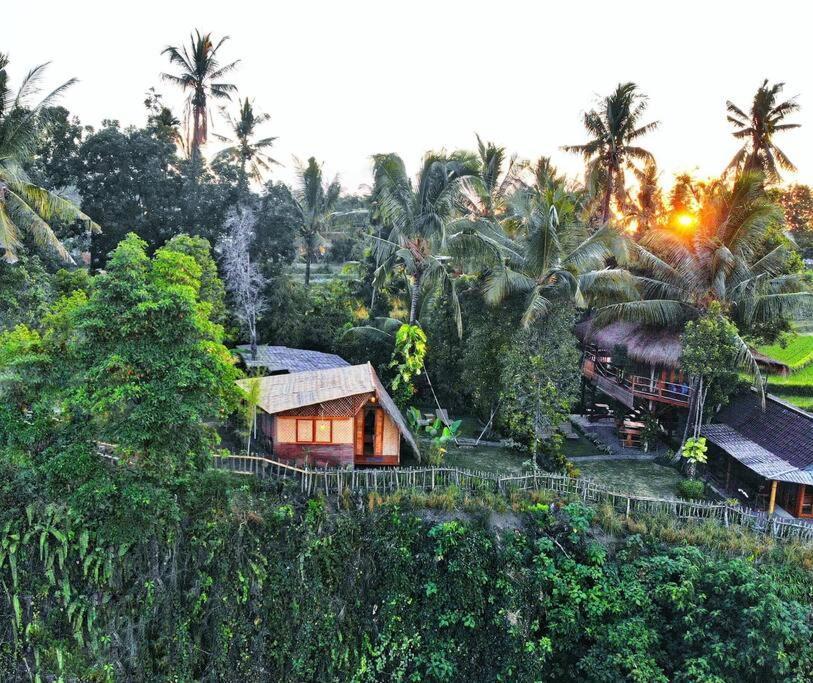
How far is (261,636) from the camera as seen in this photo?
12070 millimetres

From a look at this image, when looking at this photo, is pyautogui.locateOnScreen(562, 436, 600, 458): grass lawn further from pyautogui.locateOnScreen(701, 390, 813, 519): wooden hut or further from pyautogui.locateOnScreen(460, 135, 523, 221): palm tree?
pyautogui.locateOnScreen(460, 135, 523, 221): palm tree

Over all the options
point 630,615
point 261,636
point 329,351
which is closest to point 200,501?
point 261,636

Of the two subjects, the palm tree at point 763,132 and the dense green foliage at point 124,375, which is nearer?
the dense green foliage at point 124,375

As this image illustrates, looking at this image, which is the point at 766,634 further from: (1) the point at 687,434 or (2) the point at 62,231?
(2) the point at 62,231

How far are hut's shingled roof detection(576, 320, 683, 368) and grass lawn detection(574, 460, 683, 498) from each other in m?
3.74

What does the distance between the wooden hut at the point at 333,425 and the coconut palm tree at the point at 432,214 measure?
5.61 m

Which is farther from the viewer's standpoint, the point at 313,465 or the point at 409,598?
the point at 313,465

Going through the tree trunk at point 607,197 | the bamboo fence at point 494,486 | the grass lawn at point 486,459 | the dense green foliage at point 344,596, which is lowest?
the dense green foliage at point 344,596

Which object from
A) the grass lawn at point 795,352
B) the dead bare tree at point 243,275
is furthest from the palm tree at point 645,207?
the dead bare tree at point 243,275

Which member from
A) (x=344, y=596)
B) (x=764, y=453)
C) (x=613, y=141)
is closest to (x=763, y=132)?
(x=613, y=141)

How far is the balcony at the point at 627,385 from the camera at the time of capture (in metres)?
20.2

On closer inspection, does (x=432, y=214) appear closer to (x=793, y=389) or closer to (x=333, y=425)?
(x=333, y=425)

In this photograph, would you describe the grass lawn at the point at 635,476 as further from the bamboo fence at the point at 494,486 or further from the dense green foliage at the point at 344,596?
the dense green foliage at the point at 344,596

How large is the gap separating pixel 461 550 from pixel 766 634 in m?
6.31
